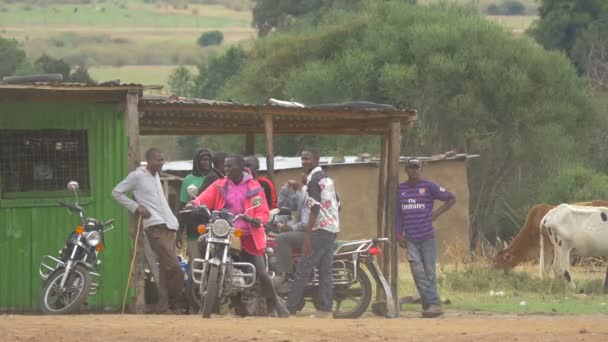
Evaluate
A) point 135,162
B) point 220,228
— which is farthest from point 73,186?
point 220,228

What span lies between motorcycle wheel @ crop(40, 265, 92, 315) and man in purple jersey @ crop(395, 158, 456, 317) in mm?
3388

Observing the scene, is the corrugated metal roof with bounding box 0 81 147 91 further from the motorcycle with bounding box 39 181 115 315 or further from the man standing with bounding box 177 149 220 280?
the man standing with bounding box 177 149 220 280

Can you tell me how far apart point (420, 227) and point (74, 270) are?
3.63m

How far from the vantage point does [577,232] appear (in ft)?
67.2

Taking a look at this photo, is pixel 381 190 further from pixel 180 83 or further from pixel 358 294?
pixel 180 83

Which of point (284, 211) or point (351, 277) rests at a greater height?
point (284, 211)

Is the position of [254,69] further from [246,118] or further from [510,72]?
[246,118]

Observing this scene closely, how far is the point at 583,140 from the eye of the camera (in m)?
38.4

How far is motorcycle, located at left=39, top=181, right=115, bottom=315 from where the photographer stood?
1424 centimetres

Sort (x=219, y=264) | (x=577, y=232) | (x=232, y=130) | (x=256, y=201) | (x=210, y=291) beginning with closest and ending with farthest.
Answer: (x=210, y=291)
(x=219, y=264)
(x=256, y=201)
(x=232, y=130)
(x=577, y=232)

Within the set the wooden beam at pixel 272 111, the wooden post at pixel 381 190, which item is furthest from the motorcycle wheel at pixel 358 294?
the wooden beam at pixel 272 111

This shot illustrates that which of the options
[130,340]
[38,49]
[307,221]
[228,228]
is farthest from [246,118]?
[38,49]

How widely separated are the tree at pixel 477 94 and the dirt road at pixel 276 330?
23.0m

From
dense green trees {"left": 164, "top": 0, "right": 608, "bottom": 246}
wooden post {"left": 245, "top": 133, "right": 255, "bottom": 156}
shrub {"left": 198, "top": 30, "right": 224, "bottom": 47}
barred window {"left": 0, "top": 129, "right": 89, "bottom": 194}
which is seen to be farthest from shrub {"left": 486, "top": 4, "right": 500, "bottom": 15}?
barred window {"left": 0, "top": 129, "right": 89, "bottom": 194}
